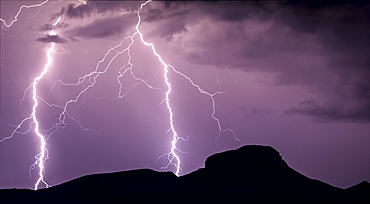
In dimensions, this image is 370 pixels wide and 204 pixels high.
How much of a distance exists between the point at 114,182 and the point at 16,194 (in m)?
9.74

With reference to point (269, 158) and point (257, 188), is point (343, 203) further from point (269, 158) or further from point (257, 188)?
point (269, 158)

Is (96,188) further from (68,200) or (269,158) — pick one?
(269,158)

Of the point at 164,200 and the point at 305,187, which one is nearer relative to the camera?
the point at 164,200

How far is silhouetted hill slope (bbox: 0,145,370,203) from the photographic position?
54688 millimetres

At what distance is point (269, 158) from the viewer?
61.7 m

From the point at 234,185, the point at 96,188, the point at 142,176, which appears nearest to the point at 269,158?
the point at 234,185

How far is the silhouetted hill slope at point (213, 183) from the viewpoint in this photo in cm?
5469

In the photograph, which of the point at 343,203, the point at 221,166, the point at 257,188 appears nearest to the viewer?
the point at 343,203

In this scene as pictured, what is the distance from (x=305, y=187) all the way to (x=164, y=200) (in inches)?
712

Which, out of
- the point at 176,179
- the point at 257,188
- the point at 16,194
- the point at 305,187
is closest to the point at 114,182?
the point at 176,179

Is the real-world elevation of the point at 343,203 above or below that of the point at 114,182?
below

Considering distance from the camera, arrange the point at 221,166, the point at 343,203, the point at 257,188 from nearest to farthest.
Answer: the point at 343,203, the point at 257,188, the point at 221,166

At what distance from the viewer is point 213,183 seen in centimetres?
5625

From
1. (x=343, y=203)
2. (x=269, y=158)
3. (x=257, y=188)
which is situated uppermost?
(x=269, y=158)
